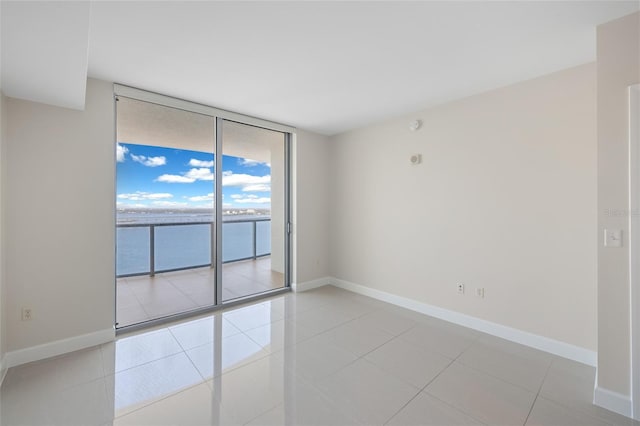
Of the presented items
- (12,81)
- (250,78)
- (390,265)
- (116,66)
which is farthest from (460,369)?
(12,81)

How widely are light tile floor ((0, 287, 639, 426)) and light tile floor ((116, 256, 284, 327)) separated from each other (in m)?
0.63

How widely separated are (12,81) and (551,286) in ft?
15.6

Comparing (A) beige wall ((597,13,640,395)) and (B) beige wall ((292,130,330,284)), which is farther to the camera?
(B) beige wall ((292,130,330,284))

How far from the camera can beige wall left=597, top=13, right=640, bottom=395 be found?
1.69 meters

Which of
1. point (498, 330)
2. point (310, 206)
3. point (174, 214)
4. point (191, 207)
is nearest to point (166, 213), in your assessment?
point (174, 214)

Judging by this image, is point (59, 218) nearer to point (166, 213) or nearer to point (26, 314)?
point (26, 314)

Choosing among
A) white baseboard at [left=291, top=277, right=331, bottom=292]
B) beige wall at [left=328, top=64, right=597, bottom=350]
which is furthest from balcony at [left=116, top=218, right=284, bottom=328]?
beige wall at [left=328, top=64, right=597, bottom=350]

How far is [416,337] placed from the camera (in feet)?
8.93

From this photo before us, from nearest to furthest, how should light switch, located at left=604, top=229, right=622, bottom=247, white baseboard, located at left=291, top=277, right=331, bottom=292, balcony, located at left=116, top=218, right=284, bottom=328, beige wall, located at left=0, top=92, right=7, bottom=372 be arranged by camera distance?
light switch, located at left=604, top=229, right=622, bottom=247
beige wall, located at left=0, top=92, right=7, bottom=372
balcony, located at left=116, top=218, right=284, bottom=328
white baseboard, located at left=291, top=277, right=331, bottom=292

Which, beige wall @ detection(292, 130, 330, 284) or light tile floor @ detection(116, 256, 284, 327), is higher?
beige wall @ detection(292, 130, 330, 284)

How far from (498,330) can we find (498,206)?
1301mm

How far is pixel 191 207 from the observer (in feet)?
16.8

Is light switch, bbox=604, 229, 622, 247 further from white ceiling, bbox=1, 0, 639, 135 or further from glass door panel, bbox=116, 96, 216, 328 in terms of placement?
glass door panel, bbox=116, 96, 216, 328

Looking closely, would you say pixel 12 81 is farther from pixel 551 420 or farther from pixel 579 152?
pixel 579 152
